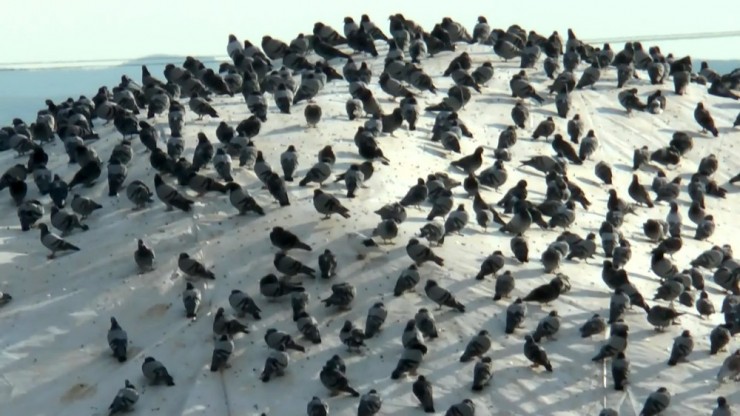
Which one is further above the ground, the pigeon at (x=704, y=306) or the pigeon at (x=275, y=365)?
the pigeon at (x=704, y=306)

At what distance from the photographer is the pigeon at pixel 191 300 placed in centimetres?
2956

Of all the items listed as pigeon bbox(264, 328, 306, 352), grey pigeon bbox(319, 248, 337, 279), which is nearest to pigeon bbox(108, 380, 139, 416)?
pigeon bbox(264, 328, 306, 352)

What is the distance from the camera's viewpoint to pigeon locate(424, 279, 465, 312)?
2962cm

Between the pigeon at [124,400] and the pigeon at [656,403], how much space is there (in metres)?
7.91

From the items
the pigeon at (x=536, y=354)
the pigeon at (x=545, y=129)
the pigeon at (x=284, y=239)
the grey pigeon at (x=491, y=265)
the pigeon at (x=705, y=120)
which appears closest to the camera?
the pigeon at (x=536, y=354)

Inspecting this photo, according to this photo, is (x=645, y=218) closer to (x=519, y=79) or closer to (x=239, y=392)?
(x=519, y=79)

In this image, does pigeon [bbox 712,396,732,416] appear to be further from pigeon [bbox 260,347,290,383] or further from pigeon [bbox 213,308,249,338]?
pigeon [bbox 213,308,249,338]

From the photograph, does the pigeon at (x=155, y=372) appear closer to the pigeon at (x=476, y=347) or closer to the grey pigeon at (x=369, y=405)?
the grey pigeon at (x=369, y=405)

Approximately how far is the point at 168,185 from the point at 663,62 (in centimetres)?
1923

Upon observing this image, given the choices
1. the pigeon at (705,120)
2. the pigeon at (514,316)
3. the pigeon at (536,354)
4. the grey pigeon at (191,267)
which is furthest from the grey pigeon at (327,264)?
the pigeon at (705,120)

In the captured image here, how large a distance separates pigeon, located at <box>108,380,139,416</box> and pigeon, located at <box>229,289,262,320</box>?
2.86m

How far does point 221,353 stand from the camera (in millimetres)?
27953

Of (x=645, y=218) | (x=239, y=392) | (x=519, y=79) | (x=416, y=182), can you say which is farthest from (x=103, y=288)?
(x=519, y=79)

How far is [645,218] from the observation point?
37219 millimetres
